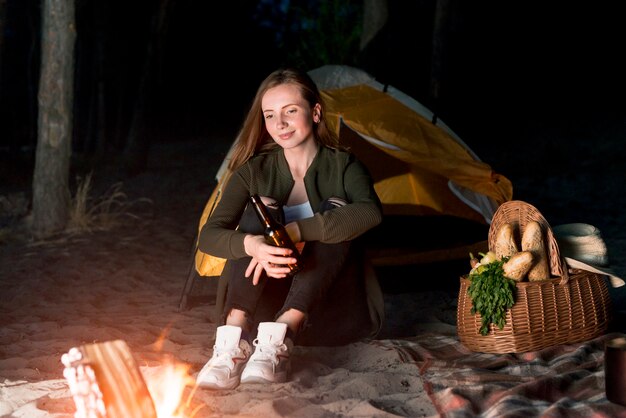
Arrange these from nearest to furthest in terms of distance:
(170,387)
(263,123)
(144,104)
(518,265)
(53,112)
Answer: (170,387) < (518,265) < (263,123) < (53,112) < (144,104)

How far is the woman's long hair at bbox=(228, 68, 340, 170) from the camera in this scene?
9.83ft

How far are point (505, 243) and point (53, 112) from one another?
4.16 meters

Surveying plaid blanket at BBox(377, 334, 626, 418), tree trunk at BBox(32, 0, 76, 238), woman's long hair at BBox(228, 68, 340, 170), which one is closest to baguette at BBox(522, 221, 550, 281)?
plaid blanket at BBox(377, 334, 626, 418)

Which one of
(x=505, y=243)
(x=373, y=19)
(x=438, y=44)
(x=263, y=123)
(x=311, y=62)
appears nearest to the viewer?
(x=505, y=243)

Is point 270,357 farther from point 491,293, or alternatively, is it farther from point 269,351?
point 491,293

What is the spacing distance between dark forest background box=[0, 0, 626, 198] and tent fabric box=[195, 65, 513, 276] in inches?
91.7

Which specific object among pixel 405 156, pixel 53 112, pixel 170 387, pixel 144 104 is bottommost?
pixel 170 387

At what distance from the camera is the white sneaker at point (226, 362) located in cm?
261

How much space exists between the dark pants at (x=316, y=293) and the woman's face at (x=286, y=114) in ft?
0.90

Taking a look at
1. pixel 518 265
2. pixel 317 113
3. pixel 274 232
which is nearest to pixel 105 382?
pixel 274 232

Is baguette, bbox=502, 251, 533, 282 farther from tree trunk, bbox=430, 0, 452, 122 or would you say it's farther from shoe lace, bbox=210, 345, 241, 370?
tree trunk, bbox=430, 0, 452, 122

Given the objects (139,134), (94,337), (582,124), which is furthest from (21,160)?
(94,337)

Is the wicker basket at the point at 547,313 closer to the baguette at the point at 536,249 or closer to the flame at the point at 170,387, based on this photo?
the baguette at the point at 536,249

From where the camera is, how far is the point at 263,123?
316 cm
